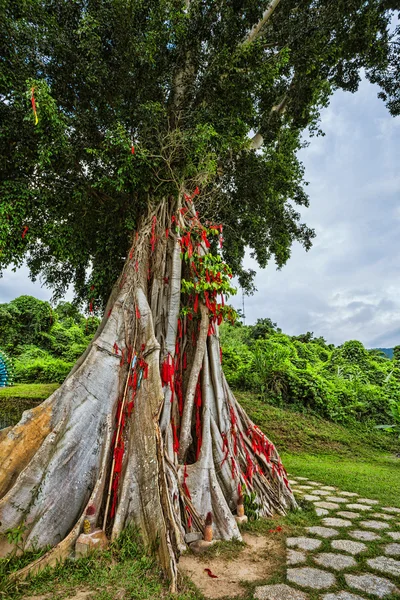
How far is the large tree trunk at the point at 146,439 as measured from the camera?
8.13ft

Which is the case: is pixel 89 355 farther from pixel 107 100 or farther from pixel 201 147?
pixel 107 100

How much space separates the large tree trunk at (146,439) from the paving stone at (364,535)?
0.71m

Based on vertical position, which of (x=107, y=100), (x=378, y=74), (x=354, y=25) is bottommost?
(x=107, y=100)

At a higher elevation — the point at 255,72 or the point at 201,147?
the point at 255,72

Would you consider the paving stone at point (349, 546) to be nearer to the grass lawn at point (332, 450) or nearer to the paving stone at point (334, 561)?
the paving stone at point (334, 561)

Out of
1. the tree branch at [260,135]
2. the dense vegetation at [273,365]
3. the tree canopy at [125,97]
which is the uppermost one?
the tree branch at [260,135]

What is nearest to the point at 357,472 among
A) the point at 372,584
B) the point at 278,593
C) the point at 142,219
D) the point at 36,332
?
the point at 372,584

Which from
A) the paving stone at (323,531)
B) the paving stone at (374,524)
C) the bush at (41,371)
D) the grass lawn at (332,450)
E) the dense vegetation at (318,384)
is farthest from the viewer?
the bush at (41,371)

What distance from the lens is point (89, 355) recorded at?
11.2 ft

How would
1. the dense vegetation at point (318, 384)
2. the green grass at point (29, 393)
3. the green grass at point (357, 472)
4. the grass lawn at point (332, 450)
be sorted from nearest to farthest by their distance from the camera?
the green grass at point (357, 472) → the grass lawn at point (332, 450) → the green grass at point (29, 393) → the dense vegetation at point (318, 384)

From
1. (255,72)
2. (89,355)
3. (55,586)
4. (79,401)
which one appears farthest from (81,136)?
(55,586)

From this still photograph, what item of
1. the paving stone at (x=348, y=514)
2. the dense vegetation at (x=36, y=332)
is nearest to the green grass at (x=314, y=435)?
the paving stone at (x=348, y=514)

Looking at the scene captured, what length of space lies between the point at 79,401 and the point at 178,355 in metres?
1.22

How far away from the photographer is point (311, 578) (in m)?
2.19
